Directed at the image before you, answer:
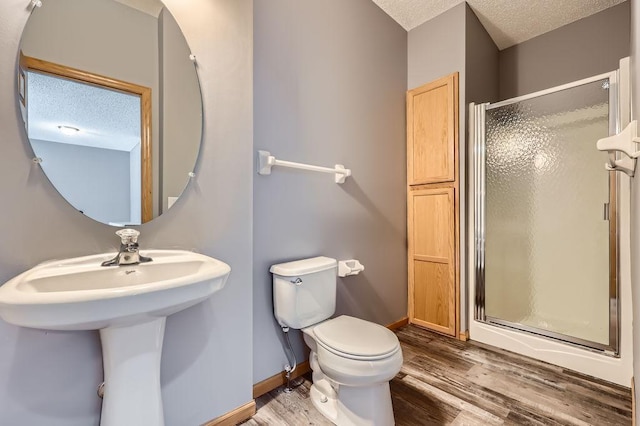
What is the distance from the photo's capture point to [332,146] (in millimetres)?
1935

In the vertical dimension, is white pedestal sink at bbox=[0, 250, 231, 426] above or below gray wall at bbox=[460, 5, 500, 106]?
below

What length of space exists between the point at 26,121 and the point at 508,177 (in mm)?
2699

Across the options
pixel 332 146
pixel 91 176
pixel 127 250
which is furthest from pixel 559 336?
pixel 91 176

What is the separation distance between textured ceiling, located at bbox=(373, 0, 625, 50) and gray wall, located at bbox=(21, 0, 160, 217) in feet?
6.02

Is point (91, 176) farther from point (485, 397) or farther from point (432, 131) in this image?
point (432, 131)

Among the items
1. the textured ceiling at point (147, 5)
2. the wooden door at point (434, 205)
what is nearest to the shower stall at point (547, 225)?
the wooden door at point (434, 205)

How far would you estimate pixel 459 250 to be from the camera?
2.20 m

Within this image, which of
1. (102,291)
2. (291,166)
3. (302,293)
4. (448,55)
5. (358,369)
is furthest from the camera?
(448,55)

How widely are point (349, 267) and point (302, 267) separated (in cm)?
54

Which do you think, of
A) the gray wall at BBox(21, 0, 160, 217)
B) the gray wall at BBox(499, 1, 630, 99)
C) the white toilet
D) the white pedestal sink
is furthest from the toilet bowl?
the gray wall at BBox(499, 1, 630, 99)

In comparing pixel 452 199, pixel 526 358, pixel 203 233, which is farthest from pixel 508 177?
pixel 203 233

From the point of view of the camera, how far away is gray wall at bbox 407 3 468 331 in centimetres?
217

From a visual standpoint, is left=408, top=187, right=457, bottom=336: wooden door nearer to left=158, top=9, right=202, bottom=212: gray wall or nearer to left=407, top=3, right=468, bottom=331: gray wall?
left=407, top=3, right=468, bottom=331: gray wall

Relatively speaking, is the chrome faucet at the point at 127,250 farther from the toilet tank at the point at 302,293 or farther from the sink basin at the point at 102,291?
the toilet tank at the point at 302,293
